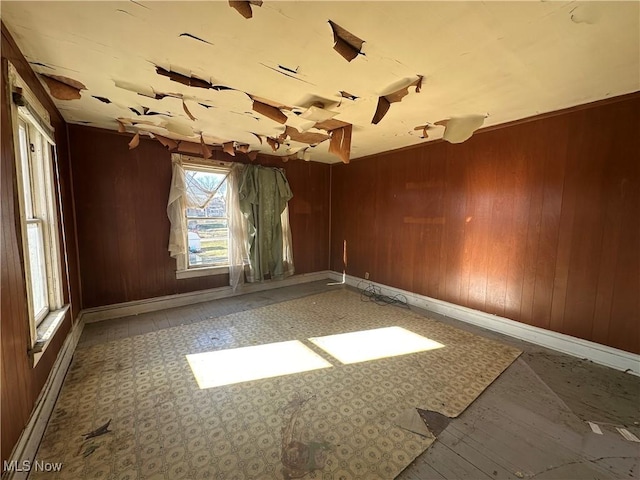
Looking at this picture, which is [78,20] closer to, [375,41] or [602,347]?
[375,41]

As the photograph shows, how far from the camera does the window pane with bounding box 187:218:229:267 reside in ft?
12.2

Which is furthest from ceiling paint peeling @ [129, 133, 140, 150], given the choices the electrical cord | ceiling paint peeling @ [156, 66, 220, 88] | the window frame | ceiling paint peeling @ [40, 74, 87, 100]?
the electrical cord

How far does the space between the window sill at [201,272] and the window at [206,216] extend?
64 millimetres

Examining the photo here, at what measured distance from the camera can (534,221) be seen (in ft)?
Answer: 8.46

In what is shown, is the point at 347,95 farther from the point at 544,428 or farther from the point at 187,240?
the point at 187,240

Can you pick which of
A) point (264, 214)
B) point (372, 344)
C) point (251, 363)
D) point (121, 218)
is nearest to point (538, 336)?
point (372, 344)

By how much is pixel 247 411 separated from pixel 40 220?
7.04ft

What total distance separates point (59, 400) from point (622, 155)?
4.62 metres

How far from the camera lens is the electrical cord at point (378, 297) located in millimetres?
3762

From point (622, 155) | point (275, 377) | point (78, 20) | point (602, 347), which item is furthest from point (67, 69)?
point (602, 347)

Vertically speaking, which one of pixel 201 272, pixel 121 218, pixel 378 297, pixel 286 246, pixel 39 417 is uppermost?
pixel 121 218

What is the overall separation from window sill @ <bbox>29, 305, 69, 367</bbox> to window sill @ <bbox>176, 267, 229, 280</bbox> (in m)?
1.35

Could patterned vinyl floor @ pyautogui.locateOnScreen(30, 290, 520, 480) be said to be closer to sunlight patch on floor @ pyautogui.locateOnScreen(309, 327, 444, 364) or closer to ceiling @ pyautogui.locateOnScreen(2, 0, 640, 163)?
sunlight patch on floor @ pyautogui.locateOnScreen(309, 327, 444, 364)

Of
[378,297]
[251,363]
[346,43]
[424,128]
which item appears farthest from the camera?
[378,297]
